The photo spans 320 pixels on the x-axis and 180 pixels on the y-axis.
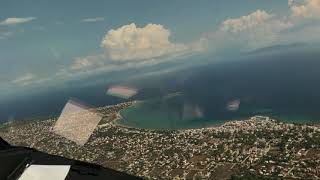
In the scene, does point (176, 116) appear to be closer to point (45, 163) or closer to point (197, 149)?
point (197, 149)

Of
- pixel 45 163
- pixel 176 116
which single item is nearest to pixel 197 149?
pixel 176 116

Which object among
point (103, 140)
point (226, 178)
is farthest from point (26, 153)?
point (103, 140)

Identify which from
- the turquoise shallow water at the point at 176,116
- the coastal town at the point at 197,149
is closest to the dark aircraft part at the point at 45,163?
the coastal town at the point at 197,149

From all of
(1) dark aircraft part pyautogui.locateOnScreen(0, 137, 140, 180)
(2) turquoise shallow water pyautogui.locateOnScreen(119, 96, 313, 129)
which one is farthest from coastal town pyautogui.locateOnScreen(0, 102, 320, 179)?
(1) dark aircraft part pyautogui.locateOnScreen(0, 137, 140, 180)

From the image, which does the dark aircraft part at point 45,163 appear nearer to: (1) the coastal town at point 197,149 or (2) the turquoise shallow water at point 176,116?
(1) the coastal town at point 197,149

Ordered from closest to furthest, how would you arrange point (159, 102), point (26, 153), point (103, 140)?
point (26, 153) → point (103, 140) → point (159, 102)

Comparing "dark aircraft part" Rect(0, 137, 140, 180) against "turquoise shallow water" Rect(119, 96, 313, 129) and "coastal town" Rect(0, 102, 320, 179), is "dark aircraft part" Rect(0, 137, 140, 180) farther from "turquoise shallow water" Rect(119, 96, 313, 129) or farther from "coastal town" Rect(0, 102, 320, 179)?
"turquoise shallow water" Rect(119, 96, 313, 129)

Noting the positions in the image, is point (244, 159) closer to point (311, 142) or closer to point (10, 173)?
point (311, 142)
